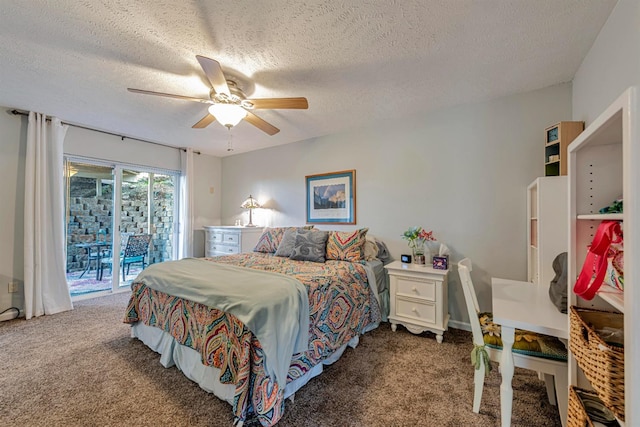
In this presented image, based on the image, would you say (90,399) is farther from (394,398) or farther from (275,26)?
(275,26)

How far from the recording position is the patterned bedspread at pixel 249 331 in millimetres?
1468

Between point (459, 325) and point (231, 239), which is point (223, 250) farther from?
point (459, 325)

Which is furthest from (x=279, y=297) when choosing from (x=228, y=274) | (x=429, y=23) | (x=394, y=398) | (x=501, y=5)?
(x=501, y=5)

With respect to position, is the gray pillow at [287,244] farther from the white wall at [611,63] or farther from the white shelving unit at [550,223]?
the white wall at [611,63]

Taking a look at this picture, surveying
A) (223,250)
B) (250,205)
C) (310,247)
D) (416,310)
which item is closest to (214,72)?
(310,247)

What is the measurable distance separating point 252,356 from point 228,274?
83cm

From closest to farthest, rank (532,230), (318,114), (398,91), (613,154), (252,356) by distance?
(613,154) → (252,356) → (532,230) → (398,91) → (318,114)

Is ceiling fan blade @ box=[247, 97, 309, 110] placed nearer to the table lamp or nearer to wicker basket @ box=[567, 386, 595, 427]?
wicker basket @ box=[567, 386, 595, 427]

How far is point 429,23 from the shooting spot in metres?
1.65

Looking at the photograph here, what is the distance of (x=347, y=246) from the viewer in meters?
2.94

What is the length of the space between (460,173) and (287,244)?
80.8 inches

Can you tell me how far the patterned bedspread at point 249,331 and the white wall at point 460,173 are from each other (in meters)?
0.99

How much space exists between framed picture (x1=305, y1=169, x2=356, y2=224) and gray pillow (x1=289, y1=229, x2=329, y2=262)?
626mm

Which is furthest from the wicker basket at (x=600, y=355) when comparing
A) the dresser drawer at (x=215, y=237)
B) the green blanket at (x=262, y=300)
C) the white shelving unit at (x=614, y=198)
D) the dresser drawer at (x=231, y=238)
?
the dresser drawer at (x=215, y=237)
